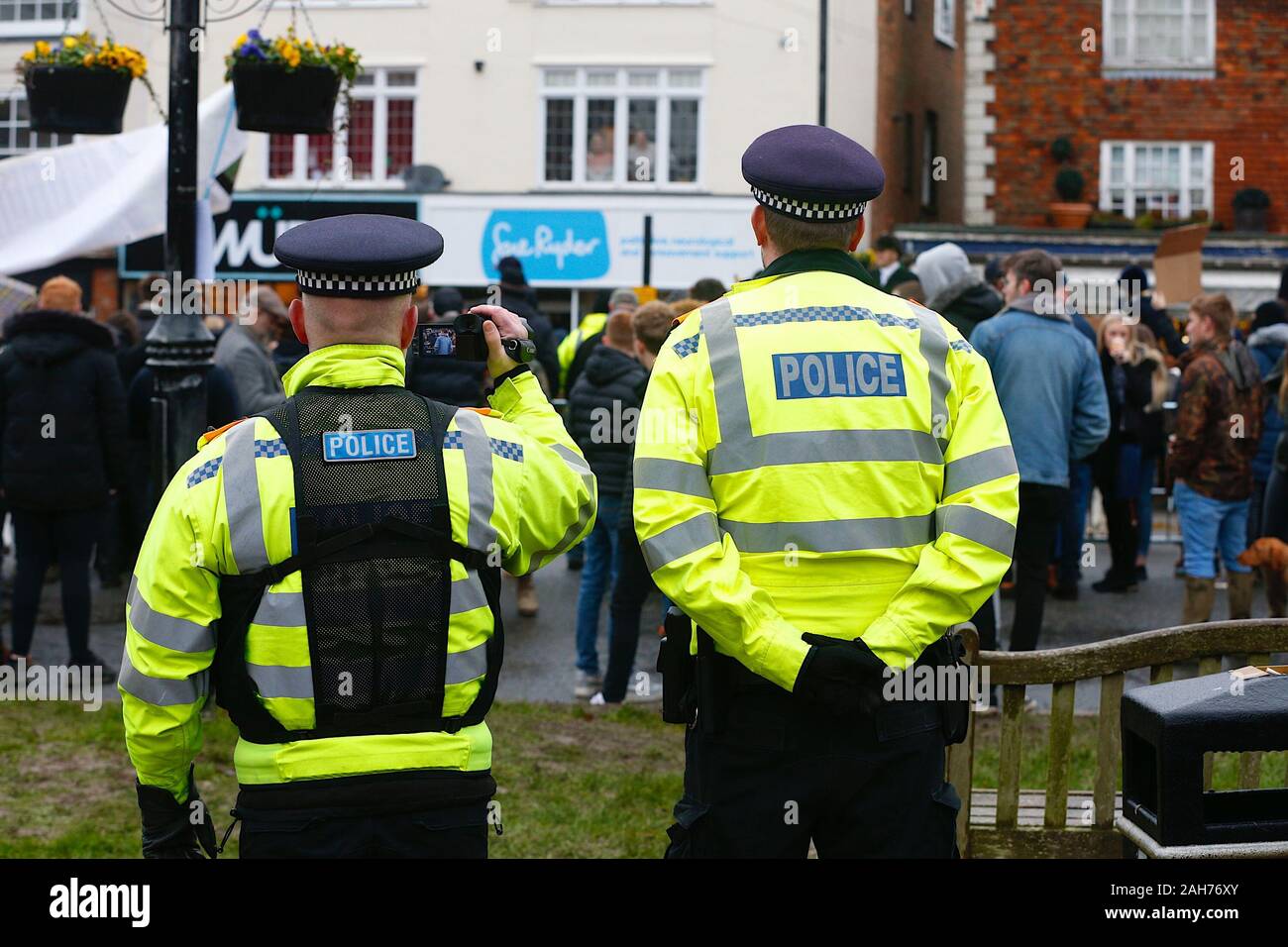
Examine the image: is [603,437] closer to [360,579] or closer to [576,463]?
[576,463]

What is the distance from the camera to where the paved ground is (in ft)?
29.8

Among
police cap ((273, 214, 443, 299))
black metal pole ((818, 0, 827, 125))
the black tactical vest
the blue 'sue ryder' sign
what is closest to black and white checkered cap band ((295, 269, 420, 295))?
police cap ((273, 214, 443, 299))

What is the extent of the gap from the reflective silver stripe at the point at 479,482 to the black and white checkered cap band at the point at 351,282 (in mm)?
307

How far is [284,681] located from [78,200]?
8359 mm

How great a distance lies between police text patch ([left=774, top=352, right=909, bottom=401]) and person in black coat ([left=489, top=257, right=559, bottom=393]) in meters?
7.65

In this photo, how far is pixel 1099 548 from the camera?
1375 centimetres

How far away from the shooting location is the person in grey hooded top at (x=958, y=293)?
9000 millimetres

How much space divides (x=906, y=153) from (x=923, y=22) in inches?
100

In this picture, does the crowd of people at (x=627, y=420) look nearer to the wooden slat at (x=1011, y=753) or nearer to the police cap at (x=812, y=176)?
the wooden slat at (x=1011, y=753)

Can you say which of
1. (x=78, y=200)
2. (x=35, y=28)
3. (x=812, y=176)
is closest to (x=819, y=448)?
(x=812, y=176)

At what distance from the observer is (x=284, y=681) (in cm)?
329

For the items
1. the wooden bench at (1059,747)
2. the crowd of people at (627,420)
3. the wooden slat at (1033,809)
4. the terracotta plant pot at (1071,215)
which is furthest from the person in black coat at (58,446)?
the terracotta plant pot at (1071,215)

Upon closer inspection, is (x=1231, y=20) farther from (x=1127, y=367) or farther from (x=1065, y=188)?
(x=1127, y=367)
